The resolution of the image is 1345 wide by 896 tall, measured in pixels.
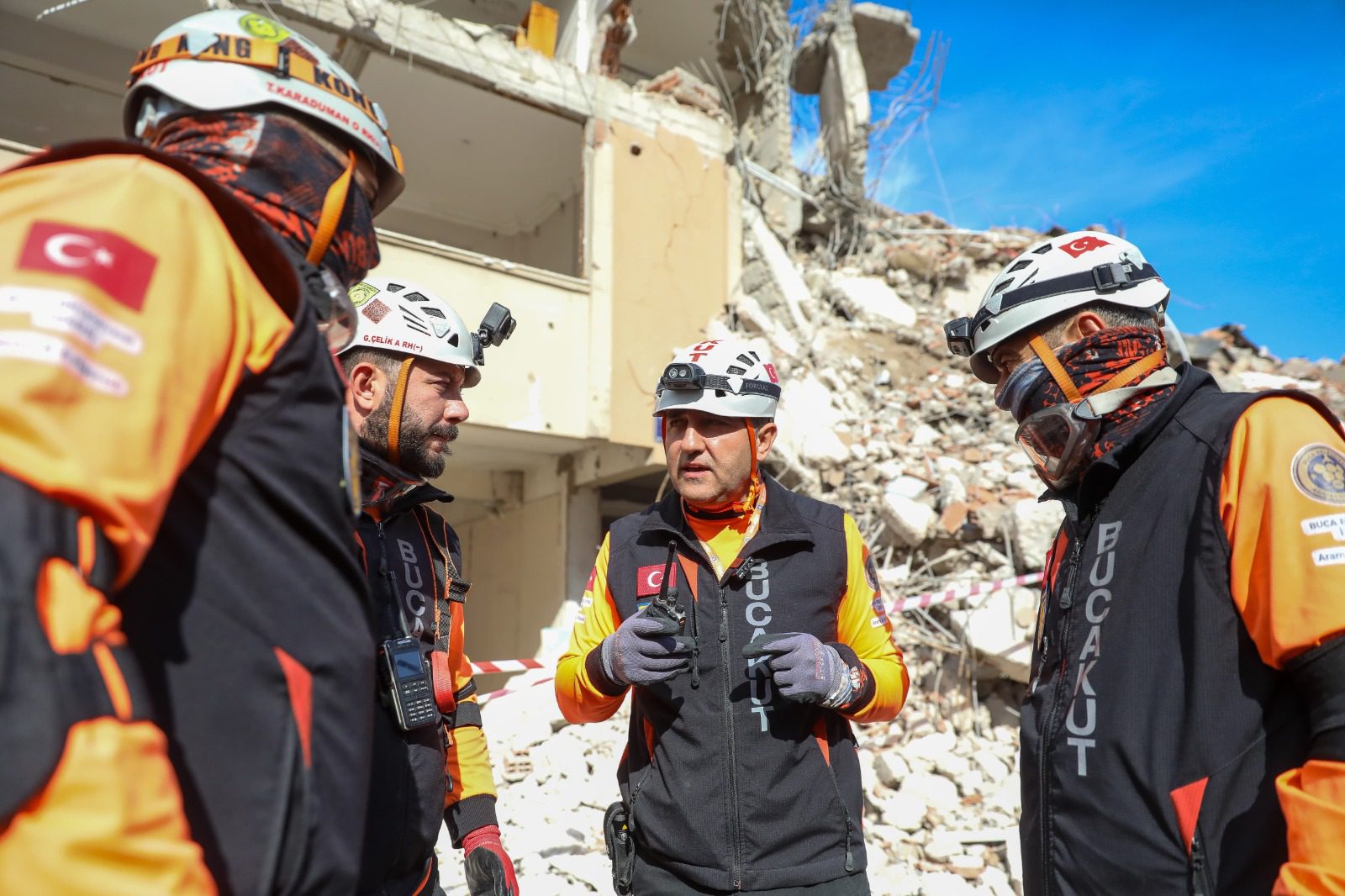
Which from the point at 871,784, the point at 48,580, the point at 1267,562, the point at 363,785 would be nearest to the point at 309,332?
the point at 48,580

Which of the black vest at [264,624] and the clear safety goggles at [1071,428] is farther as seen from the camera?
the clear safety goggles at [1071,428]

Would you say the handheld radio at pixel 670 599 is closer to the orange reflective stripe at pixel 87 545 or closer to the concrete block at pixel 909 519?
the orange reflective stripe at pixel 87 545

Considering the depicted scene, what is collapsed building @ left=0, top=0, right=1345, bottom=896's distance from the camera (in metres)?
6.32

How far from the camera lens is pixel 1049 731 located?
1975 mm

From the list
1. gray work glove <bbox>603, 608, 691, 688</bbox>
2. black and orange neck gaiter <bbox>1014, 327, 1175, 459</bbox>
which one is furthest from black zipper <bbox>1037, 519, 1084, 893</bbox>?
gray work glove <bbox>603, 608, 691, 688</bbox>

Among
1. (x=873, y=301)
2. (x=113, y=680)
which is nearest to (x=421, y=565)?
(x=113, y=680)

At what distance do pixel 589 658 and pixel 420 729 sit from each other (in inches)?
24.5

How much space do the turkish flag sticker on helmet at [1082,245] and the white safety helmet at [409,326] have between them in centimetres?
200

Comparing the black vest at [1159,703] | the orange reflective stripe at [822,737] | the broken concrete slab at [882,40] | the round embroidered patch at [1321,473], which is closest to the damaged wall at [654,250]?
the broken concrete slab at [882,40]

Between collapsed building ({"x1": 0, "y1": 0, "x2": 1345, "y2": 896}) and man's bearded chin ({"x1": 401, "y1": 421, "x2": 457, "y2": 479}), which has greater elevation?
collapsed building ({"x1": 0, "y1": 0, "x2": 1345, "y2": 896})

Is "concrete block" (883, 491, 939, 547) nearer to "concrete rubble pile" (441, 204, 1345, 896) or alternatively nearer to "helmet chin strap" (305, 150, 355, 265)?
"concrete rubble pile" (441, 204, 1345, 896)

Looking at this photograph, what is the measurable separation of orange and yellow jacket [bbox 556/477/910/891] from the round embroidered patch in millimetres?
1407

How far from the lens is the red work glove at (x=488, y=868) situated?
8.65ft

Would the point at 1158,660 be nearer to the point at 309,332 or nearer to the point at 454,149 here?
the point at 309,332
